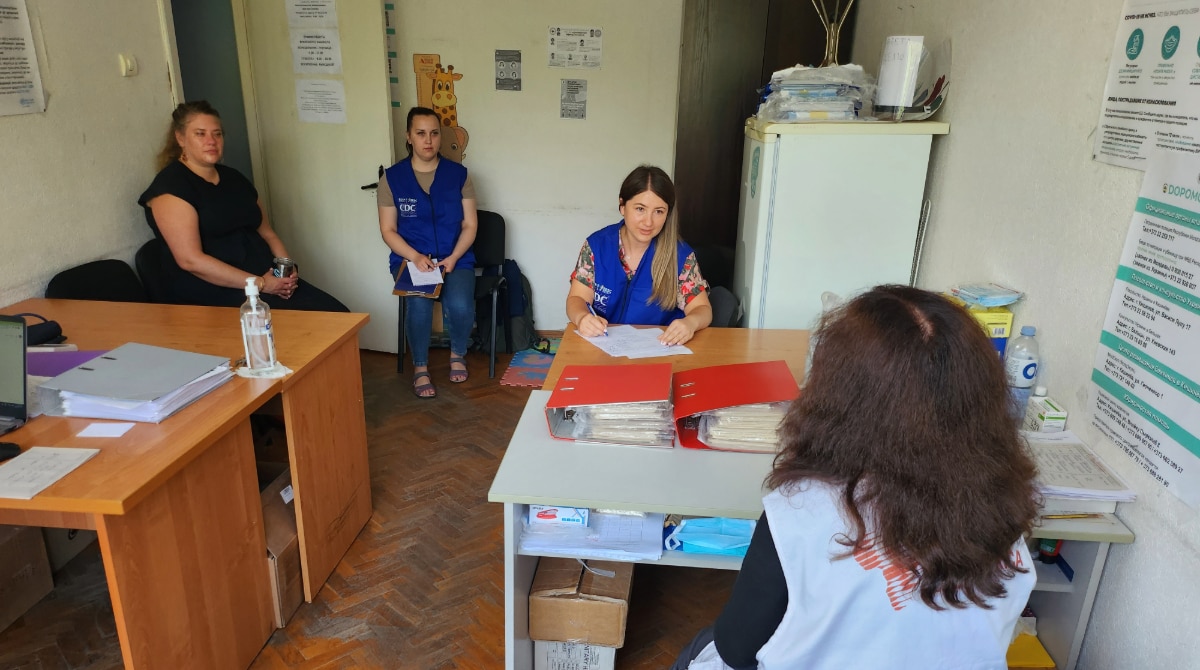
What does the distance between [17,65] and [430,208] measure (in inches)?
72.0

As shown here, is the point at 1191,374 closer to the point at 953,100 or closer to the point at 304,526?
the point at 953,100

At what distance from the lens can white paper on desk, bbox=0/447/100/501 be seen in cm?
140

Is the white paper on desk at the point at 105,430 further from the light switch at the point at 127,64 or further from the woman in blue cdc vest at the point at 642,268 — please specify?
the light switch at the point at 127,64

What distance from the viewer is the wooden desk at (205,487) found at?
4.91 ft

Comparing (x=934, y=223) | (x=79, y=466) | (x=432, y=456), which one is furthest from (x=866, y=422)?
(x=432, y=456)

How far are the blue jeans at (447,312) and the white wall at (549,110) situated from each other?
1.79 feet

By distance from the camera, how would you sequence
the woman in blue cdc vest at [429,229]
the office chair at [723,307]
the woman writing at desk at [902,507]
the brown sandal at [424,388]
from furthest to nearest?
the woman in blue cdc vest at [429,229] → the brown sandal at [424,388] → the office chair at [723,307] → the woman writing at desk at [902,507]

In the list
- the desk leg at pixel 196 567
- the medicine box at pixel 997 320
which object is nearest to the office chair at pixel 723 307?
the medicine box at pixel 997 320

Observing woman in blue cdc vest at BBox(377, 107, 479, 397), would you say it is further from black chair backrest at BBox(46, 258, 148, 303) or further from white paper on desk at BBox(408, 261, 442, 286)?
black chair backrest at BBox(46, 258, 148, 303)

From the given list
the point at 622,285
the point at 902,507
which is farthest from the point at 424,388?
the point at 902,507

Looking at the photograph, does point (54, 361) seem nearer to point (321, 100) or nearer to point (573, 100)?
point (321, 100)

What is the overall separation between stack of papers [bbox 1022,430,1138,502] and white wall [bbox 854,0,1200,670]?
0.09ft

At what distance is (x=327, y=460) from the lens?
7.61 feet

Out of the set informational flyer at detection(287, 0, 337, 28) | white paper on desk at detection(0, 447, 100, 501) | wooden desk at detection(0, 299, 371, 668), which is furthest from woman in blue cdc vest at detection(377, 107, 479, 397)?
white paper on desk at detection(0, 447, 100, 501)
